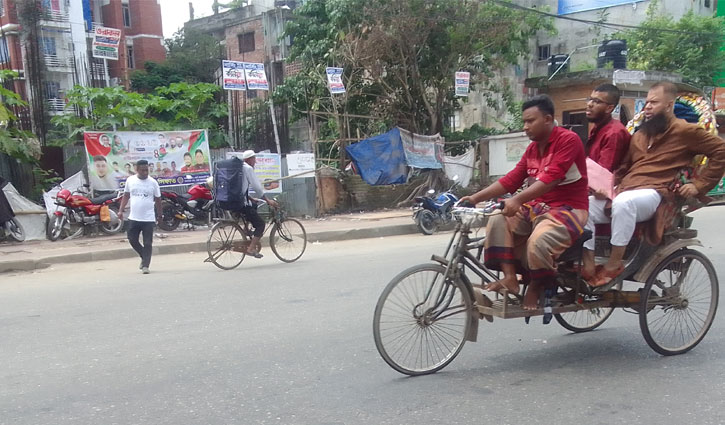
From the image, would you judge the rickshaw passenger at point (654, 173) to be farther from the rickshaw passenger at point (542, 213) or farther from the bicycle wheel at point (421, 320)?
the bicycle wheel at point (421, 320)

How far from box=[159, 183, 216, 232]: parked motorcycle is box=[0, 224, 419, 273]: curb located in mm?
2136

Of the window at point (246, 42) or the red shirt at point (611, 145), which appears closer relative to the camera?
the red shirt at point (611, 145)

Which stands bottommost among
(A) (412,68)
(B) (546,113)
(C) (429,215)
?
(C) (429,215)

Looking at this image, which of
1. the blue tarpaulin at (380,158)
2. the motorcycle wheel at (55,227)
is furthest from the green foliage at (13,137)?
the blue tarpaulin at (380,158)

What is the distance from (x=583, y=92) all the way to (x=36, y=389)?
19.5 meters

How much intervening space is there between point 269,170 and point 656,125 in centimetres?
1132

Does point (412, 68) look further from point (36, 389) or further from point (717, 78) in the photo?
point (717, 78)

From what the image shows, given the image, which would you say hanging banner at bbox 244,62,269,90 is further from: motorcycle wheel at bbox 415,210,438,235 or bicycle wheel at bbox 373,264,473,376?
bicycle wheel at bbox 373,264,473,376

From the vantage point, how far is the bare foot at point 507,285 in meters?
3.88

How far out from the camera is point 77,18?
32.8 m

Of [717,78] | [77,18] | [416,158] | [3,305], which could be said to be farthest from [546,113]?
[77,18]

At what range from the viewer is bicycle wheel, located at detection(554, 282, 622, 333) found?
4742mm

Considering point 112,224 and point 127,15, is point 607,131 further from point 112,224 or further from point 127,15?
point 127,15

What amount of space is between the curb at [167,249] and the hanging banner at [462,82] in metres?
5.33
